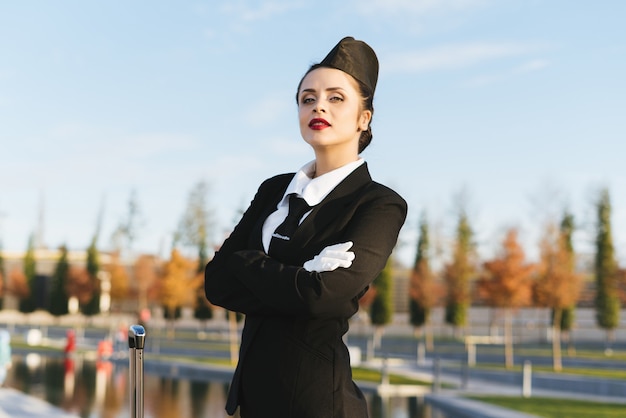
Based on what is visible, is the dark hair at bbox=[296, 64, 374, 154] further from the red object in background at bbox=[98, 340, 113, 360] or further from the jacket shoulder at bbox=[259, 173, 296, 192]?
the red object in background at bbox=[98, 340, 113, 360]

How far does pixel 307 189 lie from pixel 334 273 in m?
0.35

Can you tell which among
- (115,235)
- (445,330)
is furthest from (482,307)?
(115,235)

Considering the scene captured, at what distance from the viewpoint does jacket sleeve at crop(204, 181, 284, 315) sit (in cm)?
233

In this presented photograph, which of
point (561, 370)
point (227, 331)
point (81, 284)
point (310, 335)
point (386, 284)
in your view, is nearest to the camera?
point (310, 335)

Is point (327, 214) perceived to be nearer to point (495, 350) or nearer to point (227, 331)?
point (495, 350)

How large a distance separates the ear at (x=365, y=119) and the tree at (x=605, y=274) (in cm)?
3849

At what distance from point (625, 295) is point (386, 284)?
12589mm

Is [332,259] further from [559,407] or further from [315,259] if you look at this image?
[559,407]

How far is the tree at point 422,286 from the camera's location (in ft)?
131

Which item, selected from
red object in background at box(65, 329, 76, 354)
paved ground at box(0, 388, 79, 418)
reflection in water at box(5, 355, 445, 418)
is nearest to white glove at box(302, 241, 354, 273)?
paved ground at box(0, 388, 79, 418)

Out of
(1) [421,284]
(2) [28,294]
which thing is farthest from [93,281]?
(1) [421,284]

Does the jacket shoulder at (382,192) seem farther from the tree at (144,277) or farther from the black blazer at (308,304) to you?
the tree at (144,277)

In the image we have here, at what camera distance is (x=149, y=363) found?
24875mm

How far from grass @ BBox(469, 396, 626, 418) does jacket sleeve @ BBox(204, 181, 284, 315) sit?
12.4 meters
